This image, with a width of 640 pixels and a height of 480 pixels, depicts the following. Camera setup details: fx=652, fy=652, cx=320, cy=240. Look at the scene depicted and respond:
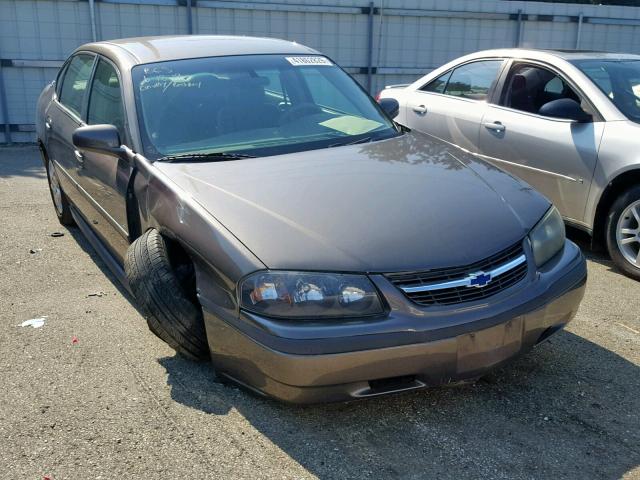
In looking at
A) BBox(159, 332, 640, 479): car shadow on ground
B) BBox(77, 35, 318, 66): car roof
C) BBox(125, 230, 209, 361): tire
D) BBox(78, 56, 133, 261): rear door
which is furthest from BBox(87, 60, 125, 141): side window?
BBox(159, 332, 640, 479): car shadow on ground

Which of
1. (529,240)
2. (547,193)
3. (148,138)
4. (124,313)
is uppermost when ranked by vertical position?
(148,138)

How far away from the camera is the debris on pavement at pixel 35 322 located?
12.8 ft

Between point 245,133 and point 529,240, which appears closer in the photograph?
point 529,240

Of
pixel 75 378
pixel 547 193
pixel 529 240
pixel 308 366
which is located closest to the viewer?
pixel 308 366

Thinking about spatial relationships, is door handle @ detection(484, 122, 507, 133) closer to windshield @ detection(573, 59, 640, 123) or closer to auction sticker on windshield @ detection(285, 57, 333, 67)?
windshield @ detection(573, 59, 640, 123)

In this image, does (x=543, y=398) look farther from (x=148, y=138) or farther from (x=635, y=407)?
(x=148, y=138)

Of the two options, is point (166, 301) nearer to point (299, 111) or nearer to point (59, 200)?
point (299, 111)

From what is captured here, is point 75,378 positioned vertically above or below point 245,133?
below

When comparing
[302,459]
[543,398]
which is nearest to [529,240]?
[543,398]

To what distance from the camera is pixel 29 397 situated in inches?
122

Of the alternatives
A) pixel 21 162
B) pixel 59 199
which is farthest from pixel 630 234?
pixel 21 162

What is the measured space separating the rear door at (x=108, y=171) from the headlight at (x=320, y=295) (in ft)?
4.75

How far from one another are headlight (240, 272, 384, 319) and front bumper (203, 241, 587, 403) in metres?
0.05

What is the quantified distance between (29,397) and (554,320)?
2466 mm
